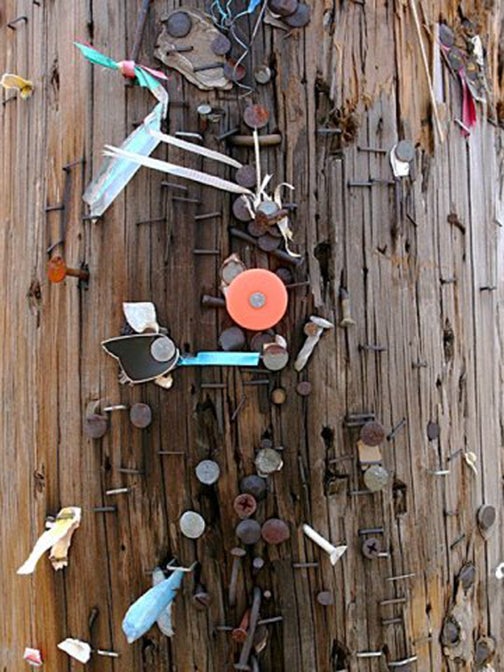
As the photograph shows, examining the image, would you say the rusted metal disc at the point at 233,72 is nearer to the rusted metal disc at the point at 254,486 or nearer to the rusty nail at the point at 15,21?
the rusty nail at the point at 15,21

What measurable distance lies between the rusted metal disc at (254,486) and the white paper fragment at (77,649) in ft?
2.33

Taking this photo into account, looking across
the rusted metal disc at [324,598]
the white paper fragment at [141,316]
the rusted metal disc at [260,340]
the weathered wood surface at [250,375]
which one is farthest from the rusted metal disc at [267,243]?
the rusted metal disc at [324,598]

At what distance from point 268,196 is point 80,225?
0.62 m

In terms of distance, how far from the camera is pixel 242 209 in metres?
2.24

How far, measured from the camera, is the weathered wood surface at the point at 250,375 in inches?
88.2

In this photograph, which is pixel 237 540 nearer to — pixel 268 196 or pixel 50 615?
pixel 50 615

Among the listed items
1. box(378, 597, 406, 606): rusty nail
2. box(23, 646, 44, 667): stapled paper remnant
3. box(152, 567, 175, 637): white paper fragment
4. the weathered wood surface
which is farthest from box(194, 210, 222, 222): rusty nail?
box(23, 646, 44, 667): stapled paper remnant

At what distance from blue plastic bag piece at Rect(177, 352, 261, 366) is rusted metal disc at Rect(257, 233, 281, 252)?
33 cm

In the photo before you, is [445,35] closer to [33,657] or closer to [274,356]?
[274,356]

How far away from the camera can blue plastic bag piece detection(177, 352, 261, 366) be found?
222 cm

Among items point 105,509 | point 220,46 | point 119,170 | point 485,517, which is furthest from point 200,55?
point 485,517

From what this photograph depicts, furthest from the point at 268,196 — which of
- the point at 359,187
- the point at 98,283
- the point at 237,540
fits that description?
the point at 237,540

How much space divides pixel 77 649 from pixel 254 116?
1.77m

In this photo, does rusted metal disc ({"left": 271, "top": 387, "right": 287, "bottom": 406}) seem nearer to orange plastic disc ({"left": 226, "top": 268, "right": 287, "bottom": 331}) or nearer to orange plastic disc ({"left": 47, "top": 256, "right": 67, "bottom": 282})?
orange plastic disc ({"left": 226, "top": 268, "right": 287, "bottom": 331})
